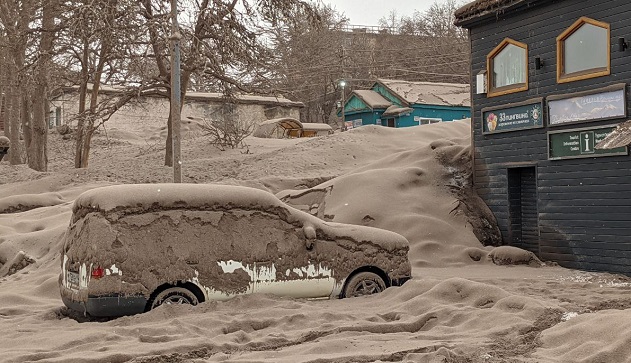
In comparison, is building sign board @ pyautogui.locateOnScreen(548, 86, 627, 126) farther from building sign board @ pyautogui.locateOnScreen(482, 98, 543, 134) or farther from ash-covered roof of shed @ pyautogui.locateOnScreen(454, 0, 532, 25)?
ash-covered roof of shed @ pyautogui.locateOnScreen(454, 0, 532, 25)

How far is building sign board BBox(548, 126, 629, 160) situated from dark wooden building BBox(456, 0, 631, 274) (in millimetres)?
19

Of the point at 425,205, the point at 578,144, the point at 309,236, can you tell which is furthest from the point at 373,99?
the point at 309,236

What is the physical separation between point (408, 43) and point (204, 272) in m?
59.0

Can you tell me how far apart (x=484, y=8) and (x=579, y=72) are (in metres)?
3.12

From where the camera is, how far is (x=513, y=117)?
16.5 meters

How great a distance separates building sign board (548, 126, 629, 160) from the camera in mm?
14211

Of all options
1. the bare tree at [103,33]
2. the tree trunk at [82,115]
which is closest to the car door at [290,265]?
the bare tree at [103,33]

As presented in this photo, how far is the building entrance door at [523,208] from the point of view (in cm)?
1656

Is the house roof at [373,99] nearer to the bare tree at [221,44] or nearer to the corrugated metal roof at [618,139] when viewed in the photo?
the bare tree at [221,44]

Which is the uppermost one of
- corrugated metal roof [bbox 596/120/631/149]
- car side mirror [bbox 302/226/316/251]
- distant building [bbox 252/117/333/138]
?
distant building [bbox 252/117/333/138]

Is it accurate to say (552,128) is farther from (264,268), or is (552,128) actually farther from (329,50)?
(329,50)

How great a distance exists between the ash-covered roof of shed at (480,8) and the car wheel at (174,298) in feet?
33.2

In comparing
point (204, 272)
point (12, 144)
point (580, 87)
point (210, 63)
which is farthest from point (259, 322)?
point (12, 144)

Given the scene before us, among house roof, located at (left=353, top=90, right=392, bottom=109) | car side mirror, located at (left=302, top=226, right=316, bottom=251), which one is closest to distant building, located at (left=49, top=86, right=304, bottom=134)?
house roof, located at (left=353, top=90, right=392, bottom=109)
